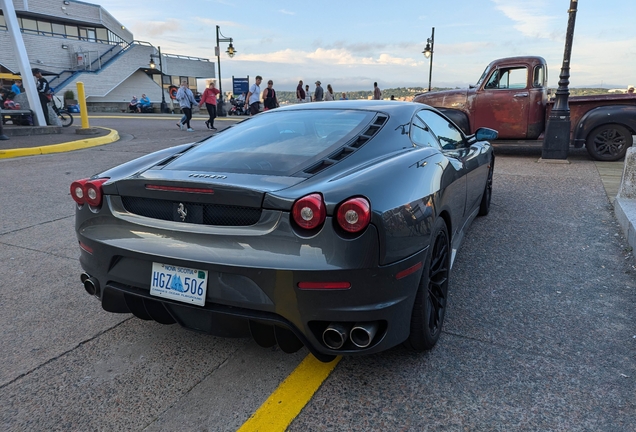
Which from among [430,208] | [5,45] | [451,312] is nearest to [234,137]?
[430,208]

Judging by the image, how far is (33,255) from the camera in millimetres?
4129

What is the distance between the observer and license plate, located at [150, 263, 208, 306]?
7.14 ft

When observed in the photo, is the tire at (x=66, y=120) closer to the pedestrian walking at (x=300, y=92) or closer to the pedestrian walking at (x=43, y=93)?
the pedestrian walking at (x=43, y=93)

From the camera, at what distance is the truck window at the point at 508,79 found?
34.3 ft

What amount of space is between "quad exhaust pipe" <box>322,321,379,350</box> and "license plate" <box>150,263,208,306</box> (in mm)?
605

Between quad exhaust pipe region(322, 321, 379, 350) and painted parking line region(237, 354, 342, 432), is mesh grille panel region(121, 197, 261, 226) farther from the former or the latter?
painted parking line region(237, 354, 342, 432)

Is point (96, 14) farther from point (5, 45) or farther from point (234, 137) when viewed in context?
point (234, 137)

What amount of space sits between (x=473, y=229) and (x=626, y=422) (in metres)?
3.10

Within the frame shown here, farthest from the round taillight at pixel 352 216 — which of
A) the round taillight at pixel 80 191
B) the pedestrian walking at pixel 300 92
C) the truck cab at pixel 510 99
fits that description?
the pedestrian walking at pixel 300 92

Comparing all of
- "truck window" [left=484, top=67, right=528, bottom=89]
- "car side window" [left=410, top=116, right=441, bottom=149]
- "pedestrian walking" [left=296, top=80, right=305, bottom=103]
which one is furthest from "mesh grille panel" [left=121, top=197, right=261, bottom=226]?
"pedestrian walking" [left=296, top=80, right=305, bottom=103]

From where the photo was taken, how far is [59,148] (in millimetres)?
11039

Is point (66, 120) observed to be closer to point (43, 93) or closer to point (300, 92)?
point (43, 93)

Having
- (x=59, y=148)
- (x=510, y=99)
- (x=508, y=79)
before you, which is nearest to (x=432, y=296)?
(x=510, y=99)

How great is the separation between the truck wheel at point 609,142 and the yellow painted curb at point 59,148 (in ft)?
38.3
